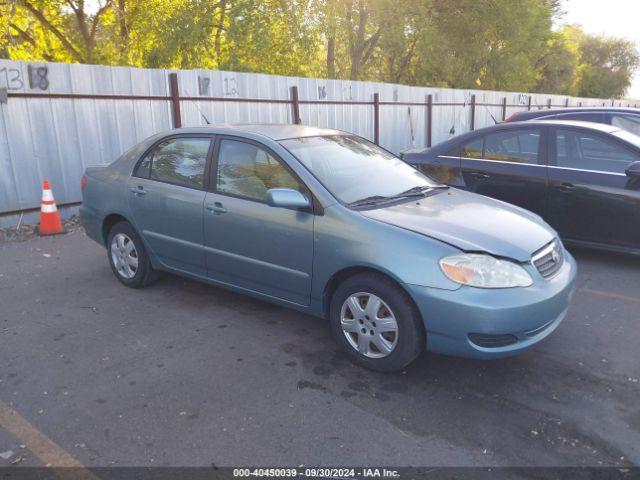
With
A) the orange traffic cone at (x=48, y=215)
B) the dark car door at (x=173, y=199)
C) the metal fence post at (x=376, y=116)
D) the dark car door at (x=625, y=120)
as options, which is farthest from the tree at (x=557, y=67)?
the dark car door at (x=173, y=199)

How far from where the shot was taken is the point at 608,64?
57.2 m

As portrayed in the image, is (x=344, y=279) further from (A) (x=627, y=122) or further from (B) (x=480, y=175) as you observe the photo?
(A) (x=627, y=122)

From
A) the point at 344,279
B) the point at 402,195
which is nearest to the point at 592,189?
the point at 402,195

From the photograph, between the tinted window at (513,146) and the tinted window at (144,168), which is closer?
the tinted window at (144,168)

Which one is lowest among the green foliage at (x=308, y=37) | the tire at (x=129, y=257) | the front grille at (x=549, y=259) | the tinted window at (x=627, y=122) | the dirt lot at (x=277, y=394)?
the dirt lot at (x=277, y=394)

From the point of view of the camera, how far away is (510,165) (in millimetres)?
6305

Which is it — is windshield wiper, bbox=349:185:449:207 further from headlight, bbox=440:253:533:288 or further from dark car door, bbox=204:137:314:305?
headlight, bbox=440:253:533:288

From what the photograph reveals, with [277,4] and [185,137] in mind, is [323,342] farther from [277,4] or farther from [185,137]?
[277,4]

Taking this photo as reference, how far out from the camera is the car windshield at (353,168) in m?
3.88

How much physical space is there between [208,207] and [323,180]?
1025mm

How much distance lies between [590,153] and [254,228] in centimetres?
407

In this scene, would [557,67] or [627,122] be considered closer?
[627,122]

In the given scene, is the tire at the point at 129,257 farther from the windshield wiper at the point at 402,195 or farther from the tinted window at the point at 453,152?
the tinted window at the point at 453,152

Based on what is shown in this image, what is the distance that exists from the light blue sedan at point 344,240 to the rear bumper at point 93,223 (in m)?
0.20
